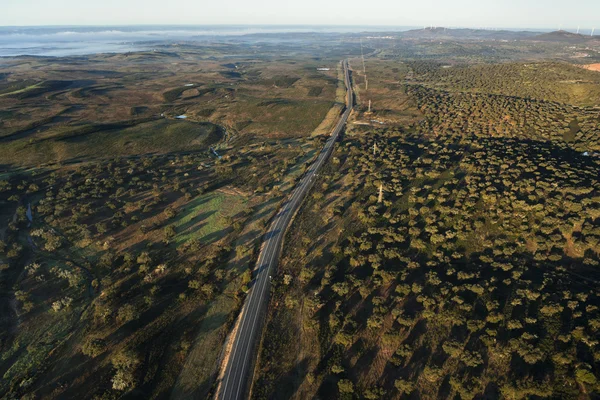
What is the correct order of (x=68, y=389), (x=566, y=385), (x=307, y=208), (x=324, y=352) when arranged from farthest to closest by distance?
(x=307, y=208) → (x=324, y=352) → (x=68, y=389) → (x=566, y=385)

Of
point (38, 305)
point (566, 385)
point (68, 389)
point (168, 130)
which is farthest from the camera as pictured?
point (168, 130)

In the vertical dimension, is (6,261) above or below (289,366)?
above

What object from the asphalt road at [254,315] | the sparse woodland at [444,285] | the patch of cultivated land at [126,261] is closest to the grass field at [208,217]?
the patch of cultivated land at [126,261]

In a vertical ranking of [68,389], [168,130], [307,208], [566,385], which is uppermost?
[168,130]

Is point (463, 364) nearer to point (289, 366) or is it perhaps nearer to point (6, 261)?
point (289, 366)

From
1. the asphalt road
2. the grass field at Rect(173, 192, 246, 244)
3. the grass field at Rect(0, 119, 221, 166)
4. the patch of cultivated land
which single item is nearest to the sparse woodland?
the asphalt road

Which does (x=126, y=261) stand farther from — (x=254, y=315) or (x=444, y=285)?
(x=444, y=285)

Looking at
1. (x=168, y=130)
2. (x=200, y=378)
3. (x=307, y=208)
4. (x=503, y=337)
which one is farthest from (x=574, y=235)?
(x=168, y=130)

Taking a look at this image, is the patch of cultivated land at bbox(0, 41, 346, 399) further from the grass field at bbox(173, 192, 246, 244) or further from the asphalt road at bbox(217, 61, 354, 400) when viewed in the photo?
the asphalt road at bbox(217, 61, 354, 400)
